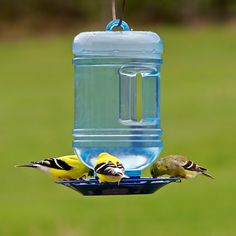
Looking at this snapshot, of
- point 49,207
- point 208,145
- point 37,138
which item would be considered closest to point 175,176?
point 49,207

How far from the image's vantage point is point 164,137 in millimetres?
31453

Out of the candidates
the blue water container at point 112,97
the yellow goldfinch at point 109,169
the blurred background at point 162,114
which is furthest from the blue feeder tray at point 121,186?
the blurred background at point 162,114

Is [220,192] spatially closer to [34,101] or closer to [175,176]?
[175,176]

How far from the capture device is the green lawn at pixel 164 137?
1923 cm

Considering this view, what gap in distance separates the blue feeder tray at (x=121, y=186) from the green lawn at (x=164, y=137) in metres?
10.6

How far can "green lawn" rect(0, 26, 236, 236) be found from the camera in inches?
757

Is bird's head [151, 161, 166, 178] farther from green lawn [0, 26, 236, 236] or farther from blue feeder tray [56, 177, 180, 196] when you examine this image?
green lawn [0, 26, 236, 236]

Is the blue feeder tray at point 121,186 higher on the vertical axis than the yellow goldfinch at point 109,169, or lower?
lower

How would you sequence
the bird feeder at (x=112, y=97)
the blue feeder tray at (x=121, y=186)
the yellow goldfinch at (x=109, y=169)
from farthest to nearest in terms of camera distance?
the bird feeder at (x=112, y=97), the blue feeder tray at (x=121, y=186), the yellow goldfinch at (x=109, y=169)

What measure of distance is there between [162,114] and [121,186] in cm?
3016

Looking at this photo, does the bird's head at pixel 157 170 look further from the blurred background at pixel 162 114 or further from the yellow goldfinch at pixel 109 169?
the blurred background at pixel 162 114

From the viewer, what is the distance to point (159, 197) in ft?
72.9

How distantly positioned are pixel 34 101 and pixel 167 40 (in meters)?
13.2

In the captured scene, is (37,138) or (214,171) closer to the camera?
(214,171)
